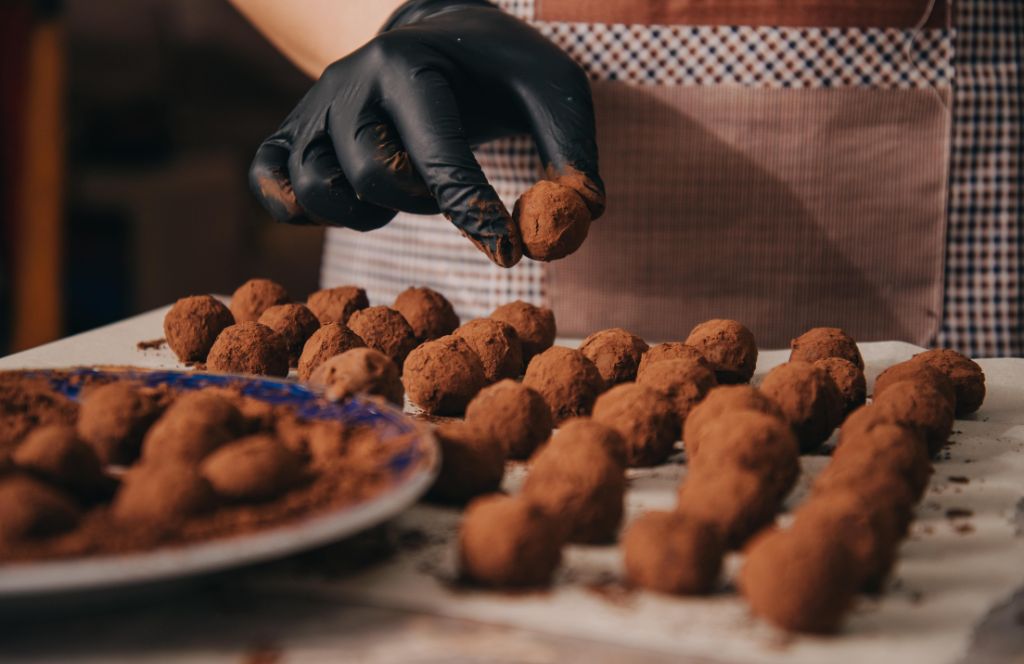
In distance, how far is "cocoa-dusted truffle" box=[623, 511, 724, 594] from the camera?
0.67 m

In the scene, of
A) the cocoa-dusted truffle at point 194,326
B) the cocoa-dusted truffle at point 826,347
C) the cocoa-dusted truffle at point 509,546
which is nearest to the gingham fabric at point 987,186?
the cocoa-dusted truffle at point 826,347

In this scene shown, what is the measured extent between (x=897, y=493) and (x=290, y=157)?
30.6 inches

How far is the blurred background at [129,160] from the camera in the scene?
9.14 feet

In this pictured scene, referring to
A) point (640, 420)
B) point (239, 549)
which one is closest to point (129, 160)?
point (640, 420)

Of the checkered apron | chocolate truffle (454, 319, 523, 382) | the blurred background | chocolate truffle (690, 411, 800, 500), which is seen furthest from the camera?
the blurred background

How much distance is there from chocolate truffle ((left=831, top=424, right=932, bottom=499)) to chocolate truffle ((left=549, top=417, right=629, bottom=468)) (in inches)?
6.0

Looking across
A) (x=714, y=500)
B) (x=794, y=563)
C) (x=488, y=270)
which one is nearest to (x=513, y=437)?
(x=714, y=500)

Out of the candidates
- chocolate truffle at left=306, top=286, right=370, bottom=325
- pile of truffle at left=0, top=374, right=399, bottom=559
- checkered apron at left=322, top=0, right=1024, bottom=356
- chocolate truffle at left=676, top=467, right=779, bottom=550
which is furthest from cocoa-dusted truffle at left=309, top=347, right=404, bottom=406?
checkered apron at left=322, top=0, right=1024, bottom=356

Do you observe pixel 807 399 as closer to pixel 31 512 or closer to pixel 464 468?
pixel 464 468

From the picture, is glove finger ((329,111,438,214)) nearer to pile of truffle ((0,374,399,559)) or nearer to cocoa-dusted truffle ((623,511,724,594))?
pile of truffle ((0,374,399,559))

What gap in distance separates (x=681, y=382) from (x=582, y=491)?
26cm

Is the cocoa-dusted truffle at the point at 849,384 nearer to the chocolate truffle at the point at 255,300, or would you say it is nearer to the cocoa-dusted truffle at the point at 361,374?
the cocoa-dusted truffle at the point at 361,374

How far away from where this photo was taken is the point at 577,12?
153 centimetres

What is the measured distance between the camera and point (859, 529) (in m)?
0.68
